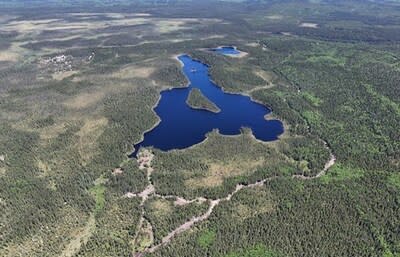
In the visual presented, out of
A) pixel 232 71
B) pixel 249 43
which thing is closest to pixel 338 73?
pixel 232 71

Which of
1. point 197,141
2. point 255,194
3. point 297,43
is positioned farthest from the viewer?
point 297,43

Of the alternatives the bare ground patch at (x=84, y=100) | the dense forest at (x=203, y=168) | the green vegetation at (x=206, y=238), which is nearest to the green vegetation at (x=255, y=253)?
the dense forest at (x=203, y=168)

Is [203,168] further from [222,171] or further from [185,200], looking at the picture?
[185,200]

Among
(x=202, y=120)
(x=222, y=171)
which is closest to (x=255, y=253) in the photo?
(x=222, y=171)

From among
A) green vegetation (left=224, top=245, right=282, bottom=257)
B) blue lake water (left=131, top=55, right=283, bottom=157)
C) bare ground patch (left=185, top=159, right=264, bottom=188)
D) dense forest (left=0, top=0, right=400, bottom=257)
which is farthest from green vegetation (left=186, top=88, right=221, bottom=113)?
green vegetation (left=224, top=245, right=282, bottom=257)

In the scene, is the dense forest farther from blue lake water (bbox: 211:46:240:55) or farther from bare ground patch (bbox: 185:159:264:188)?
blue lake water (bbox: 211:46:240:55)

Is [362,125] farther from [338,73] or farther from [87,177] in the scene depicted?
[87,177]

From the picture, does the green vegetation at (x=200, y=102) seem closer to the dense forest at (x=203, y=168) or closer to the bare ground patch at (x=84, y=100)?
the dense forest at (x=203, y=168)
